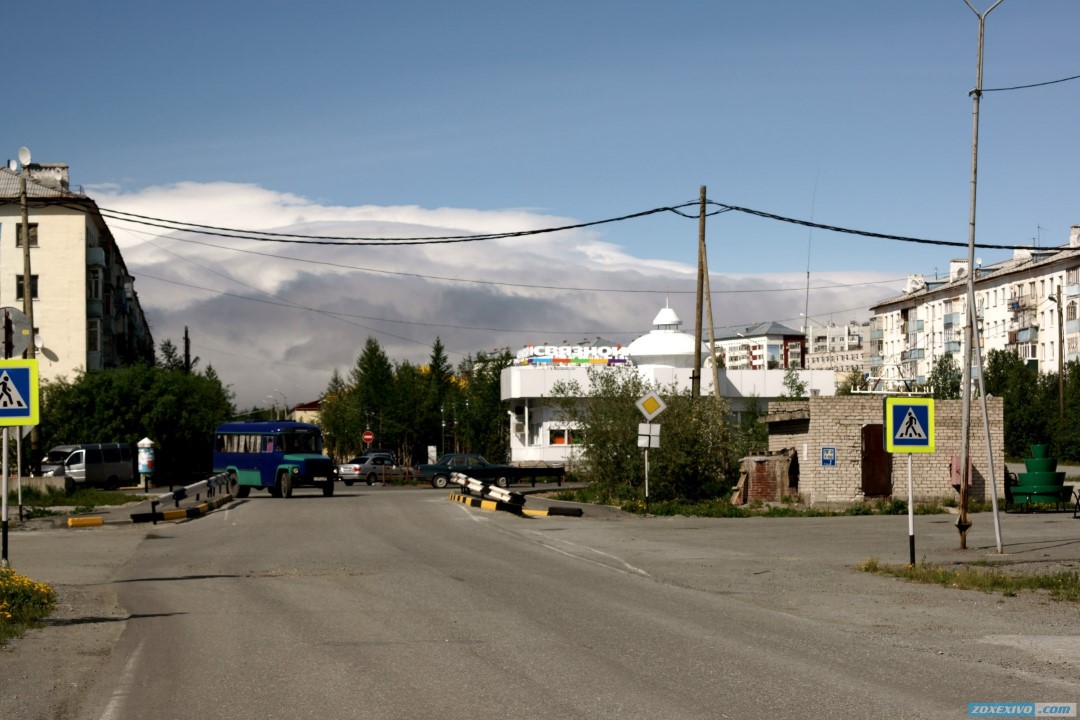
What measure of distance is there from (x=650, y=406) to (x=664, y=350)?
136 feet

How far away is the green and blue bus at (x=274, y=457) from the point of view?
4125 centimetres

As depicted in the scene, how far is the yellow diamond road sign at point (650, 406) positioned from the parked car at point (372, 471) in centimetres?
3444

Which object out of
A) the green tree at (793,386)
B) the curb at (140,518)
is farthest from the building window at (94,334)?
the curb at (140,518)

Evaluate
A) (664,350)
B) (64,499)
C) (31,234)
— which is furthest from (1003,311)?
(64,499)

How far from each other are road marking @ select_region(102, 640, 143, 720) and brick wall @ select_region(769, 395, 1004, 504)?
24621 mm

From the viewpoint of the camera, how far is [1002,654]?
1010 centimetres

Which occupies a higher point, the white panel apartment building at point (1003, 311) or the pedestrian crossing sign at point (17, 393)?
the white panel apartment building at point (1003, 311)

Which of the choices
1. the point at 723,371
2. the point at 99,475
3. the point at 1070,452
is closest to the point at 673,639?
the point at 99,475

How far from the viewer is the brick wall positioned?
32094 millimetres

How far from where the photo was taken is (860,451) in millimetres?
32156

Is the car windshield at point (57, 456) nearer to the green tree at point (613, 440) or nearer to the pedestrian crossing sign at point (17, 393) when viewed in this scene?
the green tree at point (613, 440)

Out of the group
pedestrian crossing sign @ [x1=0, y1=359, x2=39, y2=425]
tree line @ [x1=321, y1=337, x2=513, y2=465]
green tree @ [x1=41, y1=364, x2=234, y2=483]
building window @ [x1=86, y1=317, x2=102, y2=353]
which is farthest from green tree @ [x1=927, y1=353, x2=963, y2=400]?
pedestrian crossing sign @ [x1=0, y1=359, x2=39, y2=425]

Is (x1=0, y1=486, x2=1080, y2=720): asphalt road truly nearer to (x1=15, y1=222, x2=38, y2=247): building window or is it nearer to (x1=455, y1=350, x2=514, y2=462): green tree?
(x1=15, y1=222, x2=38, y2=247): building window

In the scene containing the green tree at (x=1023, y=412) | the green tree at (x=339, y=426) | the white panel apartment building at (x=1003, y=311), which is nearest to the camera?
the green tree at (x=1023, y=412)
